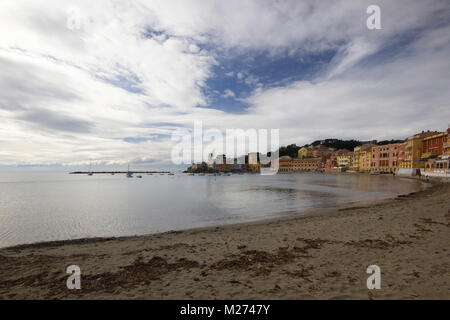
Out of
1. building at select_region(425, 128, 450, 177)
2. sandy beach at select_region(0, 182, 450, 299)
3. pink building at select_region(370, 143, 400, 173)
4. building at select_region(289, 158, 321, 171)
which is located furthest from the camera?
building at select_region(289, 158, 321, 171)

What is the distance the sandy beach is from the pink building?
105330 millimetres

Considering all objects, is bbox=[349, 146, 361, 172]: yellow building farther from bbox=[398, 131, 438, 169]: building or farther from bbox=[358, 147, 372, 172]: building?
bbox=[398, 131, 438, 169]: building

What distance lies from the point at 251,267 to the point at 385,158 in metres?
120

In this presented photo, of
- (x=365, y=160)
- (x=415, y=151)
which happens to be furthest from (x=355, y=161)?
(x=415, y=151)

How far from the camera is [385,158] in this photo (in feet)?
332

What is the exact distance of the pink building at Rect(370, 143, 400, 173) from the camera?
94.6m

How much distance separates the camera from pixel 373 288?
5.04 m

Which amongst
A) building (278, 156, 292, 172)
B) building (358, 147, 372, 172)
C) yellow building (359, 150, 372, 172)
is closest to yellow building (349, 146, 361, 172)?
building (358, 147, 372, 172)

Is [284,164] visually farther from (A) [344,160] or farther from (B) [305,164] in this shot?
(A) [344,160]

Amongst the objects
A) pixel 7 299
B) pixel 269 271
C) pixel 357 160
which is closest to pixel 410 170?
pixel 357 160

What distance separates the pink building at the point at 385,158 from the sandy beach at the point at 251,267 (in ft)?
346

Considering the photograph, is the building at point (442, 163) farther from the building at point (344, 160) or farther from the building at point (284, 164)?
the building at point (284, 164)

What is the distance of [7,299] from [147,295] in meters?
3.33
